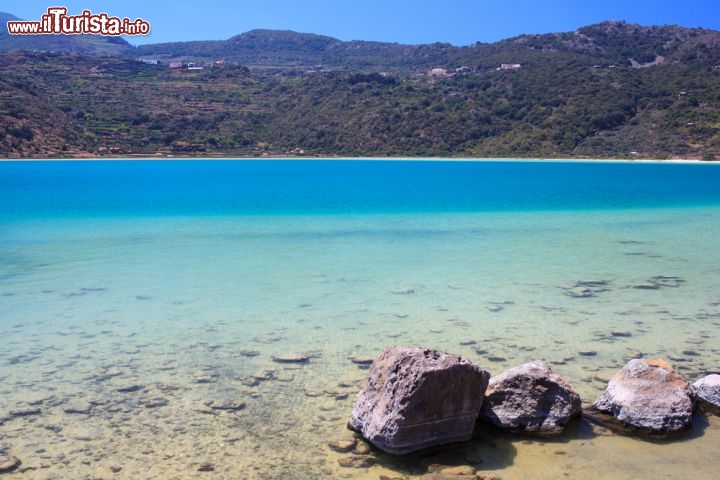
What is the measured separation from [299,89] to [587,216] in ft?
241

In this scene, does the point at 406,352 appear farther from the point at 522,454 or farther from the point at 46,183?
the point at 46,183

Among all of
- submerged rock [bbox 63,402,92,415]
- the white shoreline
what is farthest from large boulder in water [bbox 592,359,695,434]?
the white shoreline

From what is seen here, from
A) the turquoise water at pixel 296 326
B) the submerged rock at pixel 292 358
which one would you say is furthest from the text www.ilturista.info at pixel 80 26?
the submerged rock at pixel 292 358

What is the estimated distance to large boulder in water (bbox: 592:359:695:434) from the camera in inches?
163

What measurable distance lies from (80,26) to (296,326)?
32964mm

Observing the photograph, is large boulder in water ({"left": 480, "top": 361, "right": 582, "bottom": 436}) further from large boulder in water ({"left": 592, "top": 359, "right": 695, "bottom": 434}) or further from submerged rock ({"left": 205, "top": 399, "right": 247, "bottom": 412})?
submerged rock ({"left": 205, "top": 399, "right": 247, "bottom": 412})

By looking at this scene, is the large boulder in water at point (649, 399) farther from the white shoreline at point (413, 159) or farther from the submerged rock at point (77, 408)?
the white shoreline at point (413, 159)

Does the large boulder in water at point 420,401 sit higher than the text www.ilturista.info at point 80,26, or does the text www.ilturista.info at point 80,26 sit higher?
the text www.ilturista.info at point 80,26

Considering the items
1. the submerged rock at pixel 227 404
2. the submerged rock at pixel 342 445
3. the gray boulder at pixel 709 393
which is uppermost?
the gray boulder at pixel 709 393

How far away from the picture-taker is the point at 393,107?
75.7m

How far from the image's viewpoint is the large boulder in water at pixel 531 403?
417cm

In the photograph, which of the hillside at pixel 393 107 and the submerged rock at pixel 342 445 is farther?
the hillside at pixel 393 107

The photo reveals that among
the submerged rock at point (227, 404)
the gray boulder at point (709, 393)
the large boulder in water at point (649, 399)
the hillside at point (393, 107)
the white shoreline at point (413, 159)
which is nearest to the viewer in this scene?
the large boulder in water at point (649, 399)

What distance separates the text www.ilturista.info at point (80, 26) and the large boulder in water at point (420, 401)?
32980mm
